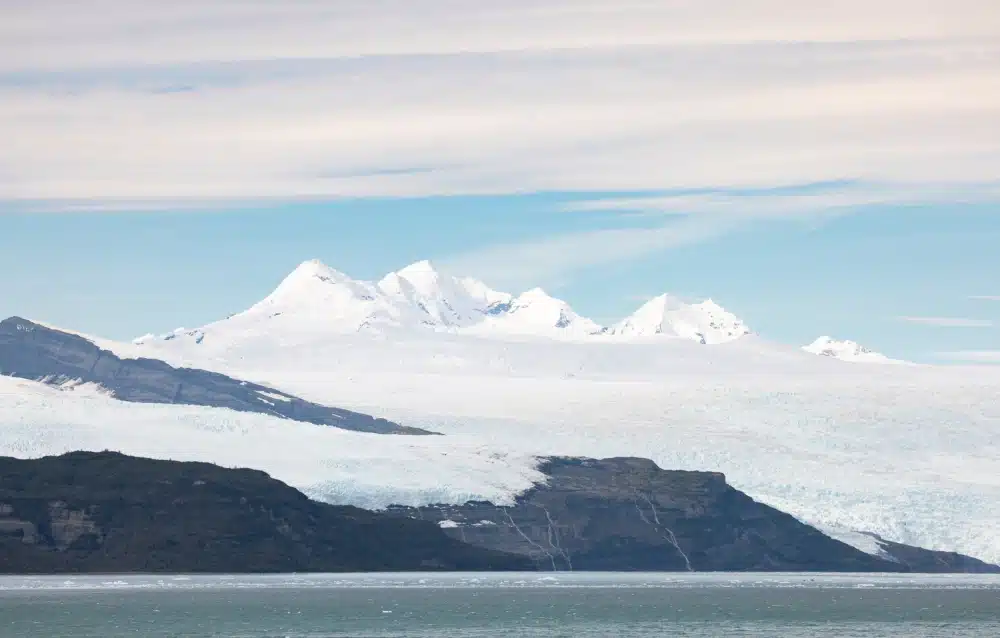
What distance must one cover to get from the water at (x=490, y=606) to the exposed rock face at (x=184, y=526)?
454 cm

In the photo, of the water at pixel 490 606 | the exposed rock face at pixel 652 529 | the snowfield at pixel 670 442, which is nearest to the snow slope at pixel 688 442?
the snowfield at pixel 670 442

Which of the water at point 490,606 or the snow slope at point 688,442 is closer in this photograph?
the water at point 490,606

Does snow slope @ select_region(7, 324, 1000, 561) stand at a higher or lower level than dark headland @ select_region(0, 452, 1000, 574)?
higher

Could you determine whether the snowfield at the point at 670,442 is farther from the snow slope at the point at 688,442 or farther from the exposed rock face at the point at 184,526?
A: the exposed rock face at the point at 184,526

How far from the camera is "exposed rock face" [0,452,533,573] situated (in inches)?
5000

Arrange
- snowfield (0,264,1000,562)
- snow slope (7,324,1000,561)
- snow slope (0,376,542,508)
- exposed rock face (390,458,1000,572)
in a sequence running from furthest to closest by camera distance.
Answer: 1. snow slope (7,324,1000,561)
2. snowfield (0,264,1000,562)
3. exposed rock face (390,458,1000,572)
4. snow slope (0,376,542,508)

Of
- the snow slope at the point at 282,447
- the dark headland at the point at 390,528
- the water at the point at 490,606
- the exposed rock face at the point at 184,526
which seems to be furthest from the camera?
the snow slope at the point at 282,447

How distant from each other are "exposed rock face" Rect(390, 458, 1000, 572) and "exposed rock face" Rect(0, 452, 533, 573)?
15.9 feet

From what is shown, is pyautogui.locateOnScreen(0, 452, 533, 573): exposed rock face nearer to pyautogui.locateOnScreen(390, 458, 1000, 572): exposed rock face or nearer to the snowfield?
pyautogui.locateOnScreen(390, 458, 1000, 572): exposed rock face

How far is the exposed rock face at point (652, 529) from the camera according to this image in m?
144

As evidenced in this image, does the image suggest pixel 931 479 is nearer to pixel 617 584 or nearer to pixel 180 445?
pixel 617 584

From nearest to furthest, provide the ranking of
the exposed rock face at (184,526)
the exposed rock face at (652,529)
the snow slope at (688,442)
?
the exposed rock face at (184,526) < the exposed rock face at (652,529) < the snow slope at (688,442)

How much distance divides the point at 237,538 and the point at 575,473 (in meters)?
35.4

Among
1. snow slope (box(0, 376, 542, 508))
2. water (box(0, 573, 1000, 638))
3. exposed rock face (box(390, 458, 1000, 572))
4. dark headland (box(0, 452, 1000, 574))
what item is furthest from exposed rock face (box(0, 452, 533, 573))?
exposed rock face (box(390, 458, 1000, 572))
